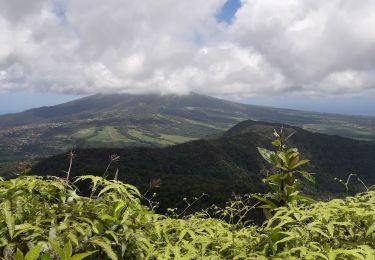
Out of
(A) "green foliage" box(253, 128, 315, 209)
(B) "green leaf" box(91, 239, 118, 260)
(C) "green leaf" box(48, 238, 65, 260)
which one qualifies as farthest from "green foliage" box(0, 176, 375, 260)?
(C) "green leaf" box(48, 238, 65, 260)

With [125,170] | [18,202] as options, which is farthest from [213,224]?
[125,170]

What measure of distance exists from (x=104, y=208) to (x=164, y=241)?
0.95 meters

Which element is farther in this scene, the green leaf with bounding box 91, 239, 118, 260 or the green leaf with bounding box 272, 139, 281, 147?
the green leaf with bounding box 272, 139, 281, 147

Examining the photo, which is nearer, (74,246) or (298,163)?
(74,246)

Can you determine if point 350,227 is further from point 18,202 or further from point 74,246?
point 18,202

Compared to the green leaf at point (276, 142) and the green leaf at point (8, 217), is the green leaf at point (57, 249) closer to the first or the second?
the green leaf at point (8, 217)

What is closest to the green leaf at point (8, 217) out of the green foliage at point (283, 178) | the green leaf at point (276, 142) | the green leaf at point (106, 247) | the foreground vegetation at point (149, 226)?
the foreground vegetation at point (149, 226)

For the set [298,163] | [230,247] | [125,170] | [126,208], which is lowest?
[125,170]

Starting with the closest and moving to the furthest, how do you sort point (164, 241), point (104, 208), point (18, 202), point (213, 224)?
point (18, 202) < point (104, 208) < point (164, 241) < point (213, 224)

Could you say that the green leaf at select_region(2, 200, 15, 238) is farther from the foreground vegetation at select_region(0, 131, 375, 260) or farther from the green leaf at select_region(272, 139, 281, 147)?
the green leaf at select_region(272, 139, 281, 147)

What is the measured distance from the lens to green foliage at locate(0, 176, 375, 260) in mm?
3963

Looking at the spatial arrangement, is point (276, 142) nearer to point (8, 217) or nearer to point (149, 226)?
point (149, 226)

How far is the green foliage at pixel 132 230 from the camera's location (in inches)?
156

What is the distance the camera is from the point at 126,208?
4617mm
